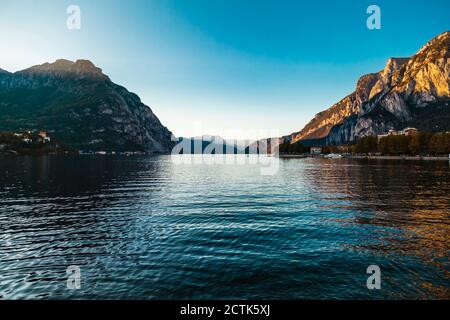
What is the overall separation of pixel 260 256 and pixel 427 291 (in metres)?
11.8

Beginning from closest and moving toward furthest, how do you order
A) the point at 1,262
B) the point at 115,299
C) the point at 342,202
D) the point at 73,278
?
the point at 115,299 < the point at 73,278 < the point at 1,262 < the point at 342,202

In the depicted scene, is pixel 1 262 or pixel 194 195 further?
pixel 194 195

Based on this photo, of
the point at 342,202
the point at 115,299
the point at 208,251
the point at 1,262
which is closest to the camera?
the point at 115,299

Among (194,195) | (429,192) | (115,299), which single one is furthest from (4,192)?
(429,192)

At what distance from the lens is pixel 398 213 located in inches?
1708

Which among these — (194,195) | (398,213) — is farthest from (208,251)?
(194,195)

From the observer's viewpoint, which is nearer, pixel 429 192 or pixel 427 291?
pixel 427 291

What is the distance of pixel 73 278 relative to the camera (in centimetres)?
2092

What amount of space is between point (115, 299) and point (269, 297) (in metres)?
9.34

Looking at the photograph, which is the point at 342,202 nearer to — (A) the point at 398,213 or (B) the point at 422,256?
(A) the point at 398,213

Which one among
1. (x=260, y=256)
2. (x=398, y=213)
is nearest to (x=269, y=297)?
(x=260, y=256)

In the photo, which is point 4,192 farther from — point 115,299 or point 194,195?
point 115,299

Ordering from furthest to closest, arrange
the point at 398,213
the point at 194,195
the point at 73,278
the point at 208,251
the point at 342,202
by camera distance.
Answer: the point at 194,195 < the point at 342,202 < the point at 398,213 < the point at 208,251 < the point at 73,278
